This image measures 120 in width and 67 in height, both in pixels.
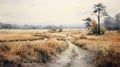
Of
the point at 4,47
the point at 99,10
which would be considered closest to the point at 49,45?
the point at 4,47

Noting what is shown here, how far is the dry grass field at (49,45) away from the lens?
368 centimetres

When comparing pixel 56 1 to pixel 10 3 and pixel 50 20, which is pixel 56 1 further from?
pixel 10 3

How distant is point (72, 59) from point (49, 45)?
38 centimetres

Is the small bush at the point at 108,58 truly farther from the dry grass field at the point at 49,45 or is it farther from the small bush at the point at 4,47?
the small bush at the point at 4,47

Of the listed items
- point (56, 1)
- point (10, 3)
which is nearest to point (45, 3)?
point (56, 1)

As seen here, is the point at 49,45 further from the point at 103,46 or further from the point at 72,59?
the point at 103,46

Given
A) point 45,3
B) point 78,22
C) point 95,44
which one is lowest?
point 95,44

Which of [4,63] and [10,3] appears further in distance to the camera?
[10,3]

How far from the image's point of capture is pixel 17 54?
369 cm

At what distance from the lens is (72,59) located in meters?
3.76

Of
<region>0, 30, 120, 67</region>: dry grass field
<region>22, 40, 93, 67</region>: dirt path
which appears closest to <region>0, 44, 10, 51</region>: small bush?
<region>0, 30, 120, 67</region>: dry grass field

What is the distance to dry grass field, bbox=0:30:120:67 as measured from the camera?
3.68m

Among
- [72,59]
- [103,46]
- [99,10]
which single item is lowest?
[72,59]

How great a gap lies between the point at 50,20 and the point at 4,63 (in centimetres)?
89
